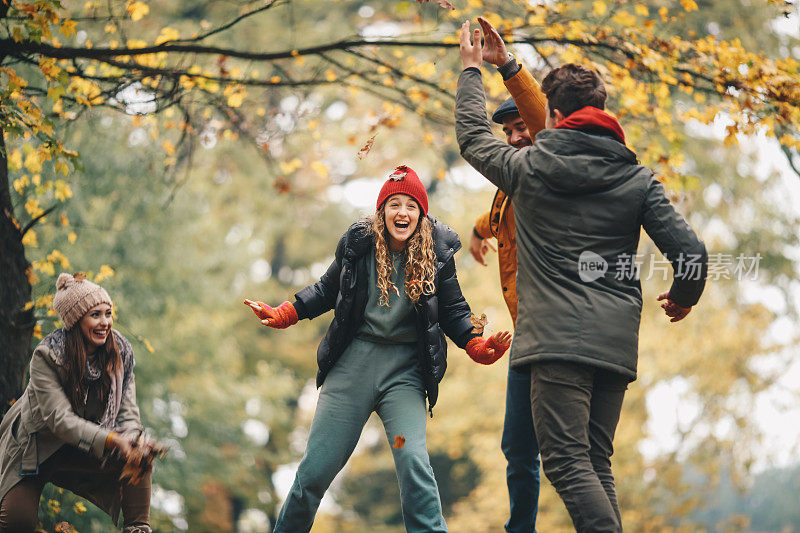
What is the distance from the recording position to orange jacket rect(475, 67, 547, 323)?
395cm

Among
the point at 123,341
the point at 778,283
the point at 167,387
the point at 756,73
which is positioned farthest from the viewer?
the point at 778,283

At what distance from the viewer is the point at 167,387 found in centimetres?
1542

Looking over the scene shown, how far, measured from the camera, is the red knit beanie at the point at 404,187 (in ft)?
14.1

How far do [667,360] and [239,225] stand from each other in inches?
465

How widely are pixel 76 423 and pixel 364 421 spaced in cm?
157

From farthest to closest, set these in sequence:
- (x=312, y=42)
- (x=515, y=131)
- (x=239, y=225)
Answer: (x=239, y=225) < (x=312, y=42) < (x=515, y=131)

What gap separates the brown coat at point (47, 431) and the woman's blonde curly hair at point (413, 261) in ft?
5.59

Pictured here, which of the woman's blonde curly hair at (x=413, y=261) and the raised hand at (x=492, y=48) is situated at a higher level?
the raised hand at (x=492, y=48)

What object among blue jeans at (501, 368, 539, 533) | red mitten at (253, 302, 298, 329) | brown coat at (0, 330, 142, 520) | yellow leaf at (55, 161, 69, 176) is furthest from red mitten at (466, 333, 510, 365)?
yellow leaf at (55, 161, 69, 176)

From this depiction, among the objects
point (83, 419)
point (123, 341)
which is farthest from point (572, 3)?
point (83, 419)

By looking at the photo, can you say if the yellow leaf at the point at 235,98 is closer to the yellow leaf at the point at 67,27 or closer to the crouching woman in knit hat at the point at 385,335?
the yellow leaf at the point at 67,27

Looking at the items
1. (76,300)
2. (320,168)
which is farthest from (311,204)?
(76,300)

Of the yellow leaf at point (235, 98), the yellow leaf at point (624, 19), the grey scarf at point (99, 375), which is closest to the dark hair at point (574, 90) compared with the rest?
the grey scarf at point (99, 375)

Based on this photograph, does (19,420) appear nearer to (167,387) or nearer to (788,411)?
(167,387)
